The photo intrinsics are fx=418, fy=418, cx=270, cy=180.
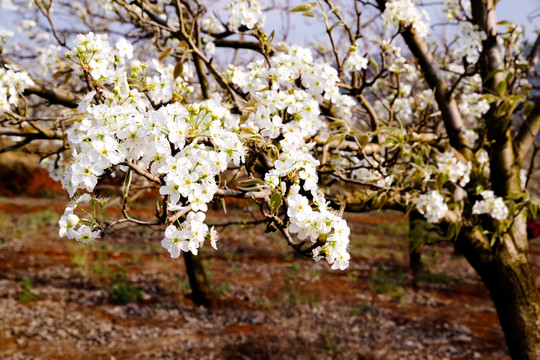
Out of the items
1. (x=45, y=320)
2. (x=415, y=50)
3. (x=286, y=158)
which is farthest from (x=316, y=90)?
(x=45, y=320)

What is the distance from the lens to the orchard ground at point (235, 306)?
5156mm

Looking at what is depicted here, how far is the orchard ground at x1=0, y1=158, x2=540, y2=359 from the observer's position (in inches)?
203

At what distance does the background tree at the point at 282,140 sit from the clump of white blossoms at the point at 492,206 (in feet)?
0.04

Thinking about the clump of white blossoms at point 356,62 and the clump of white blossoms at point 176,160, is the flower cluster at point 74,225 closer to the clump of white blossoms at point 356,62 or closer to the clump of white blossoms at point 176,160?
the clump of white blossoms at point 176,160

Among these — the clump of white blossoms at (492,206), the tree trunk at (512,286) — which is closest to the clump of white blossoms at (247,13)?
the clump of white blossoms at (492,206)

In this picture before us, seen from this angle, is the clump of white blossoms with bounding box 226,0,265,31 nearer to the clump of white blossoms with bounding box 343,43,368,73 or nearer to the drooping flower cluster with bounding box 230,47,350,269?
the drooping flower cluster with bounding box 230,47,350,269

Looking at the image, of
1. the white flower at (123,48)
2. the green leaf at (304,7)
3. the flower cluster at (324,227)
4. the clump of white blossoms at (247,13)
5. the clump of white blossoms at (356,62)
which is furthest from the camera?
the clump of white blossoms at (356,62)

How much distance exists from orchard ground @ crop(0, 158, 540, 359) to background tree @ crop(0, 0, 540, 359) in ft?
2.64

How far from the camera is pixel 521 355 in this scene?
3127mm

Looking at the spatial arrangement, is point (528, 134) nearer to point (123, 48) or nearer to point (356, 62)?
point (356, 62)

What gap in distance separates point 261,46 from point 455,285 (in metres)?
8.64

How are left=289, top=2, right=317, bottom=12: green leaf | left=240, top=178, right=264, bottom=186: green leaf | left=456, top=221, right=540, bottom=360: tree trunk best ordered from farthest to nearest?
left=456, top=221, right=540, bottom=360: tree trunk, left=289, top=2, right=317, bottom=12: green leaf, left=240, top=178, right=264, bottom=186: green leaf

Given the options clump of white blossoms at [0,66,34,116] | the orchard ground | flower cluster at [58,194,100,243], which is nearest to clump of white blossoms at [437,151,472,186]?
the orchard ground

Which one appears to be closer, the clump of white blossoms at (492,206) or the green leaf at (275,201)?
the green leaf at (275,201)
